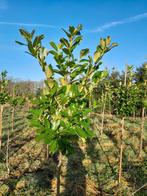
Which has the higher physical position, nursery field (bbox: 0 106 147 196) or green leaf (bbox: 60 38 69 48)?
green leaf (bbox: 60 38 69 48)

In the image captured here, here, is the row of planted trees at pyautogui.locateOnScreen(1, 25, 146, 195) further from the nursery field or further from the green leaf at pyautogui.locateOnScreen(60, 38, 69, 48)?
the nursery field

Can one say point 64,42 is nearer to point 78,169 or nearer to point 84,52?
point 84,52

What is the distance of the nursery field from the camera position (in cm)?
1352

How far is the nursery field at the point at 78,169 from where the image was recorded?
1352 cm

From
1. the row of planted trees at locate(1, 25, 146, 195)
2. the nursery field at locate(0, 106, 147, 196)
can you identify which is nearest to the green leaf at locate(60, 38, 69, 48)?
the row of planted trees at locate(1, 25, 146, 195)

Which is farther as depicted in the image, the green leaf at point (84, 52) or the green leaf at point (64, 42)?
the green leaf at point (84, 52)

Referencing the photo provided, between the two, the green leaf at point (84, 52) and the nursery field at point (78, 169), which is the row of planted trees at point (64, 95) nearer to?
the green leaf at point (84, 52)

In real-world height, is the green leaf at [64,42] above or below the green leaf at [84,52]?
above

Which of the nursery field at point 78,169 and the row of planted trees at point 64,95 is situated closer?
the row of planted trees at point 64,95

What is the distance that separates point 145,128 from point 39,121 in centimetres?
2808

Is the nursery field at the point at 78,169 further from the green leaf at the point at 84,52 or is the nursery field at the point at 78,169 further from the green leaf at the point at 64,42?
the green leaf at the point at 64,42

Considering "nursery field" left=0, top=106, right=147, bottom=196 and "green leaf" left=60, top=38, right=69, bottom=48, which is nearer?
"green leaf" left=60, top=38, right=69, bottom=48

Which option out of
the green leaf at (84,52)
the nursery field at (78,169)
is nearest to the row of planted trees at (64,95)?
the green leaf at (84,52)

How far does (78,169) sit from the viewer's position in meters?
16.8
